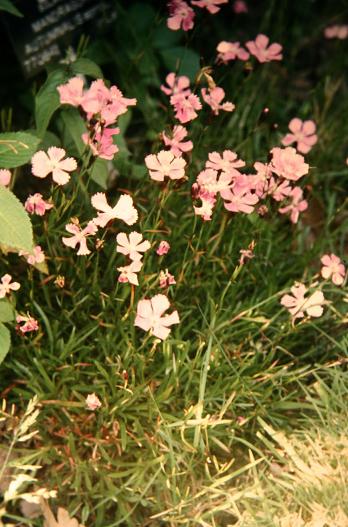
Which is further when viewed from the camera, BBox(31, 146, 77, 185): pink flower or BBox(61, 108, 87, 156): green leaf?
BBox(61, 108, 87, 156): green leaf

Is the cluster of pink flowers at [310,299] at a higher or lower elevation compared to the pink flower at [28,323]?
lower

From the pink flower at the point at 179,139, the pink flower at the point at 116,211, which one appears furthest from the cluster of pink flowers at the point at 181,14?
the pink flower at the point at 116,211

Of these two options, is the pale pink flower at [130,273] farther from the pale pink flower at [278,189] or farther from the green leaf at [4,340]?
the pale pink flower at [278,189]

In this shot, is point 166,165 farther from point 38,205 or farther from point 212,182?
point 38,205

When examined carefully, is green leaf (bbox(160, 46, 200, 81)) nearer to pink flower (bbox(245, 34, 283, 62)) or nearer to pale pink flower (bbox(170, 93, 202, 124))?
pink flower (bbox(245, 34, 283, 62))

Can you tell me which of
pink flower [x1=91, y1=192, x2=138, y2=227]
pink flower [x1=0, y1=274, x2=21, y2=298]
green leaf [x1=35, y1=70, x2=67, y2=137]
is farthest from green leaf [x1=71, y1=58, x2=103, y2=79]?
pink flower [x1=0, y1=274, x2=21, y2=298]

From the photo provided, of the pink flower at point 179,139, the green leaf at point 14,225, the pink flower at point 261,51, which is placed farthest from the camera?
the pink flower at point 261,51

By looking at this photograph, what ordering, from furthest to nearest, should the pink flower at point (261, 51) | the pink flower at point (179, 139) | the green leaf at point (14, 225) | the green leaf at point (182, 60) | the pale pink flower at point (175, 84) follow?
Result: the green leaf at point (182, 60) → the pink flower at point (261, 51) → the pale pink flower at point (175, 84) → the pink flower at point (179, 139) → the green leaf at point (14, 225)
